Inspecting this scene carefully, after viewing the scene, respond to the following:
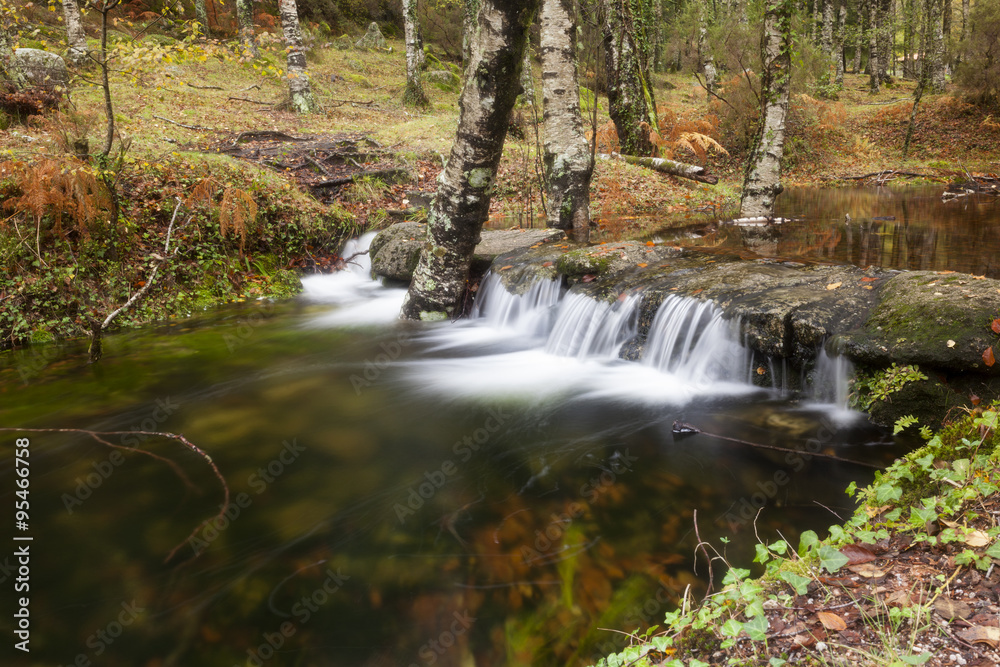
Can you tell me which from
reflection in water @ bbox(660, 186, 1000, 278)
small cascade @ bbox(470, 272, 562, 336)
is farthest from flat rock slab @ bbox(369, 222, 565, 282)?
reflection in water @ bbox(660, 186, 1000, 278)

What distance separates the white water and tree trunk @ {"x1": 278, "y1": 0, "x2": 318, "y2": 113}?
11717 mm

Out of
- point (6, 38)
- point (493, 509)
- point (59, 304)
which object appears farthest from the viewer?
point (6, 38)

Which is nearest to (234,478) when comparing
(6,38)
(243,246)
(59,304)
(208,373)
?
(208,373)

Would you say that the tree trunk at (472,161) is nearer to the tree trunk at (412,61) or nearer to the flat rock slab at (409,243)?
the flat rock slab at (409,243)

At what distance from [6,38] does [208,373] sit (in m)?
12.8

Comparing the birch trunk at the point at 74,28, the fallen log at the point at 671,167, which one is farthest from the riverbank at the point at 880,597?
the birch trunk at the point at 74,28

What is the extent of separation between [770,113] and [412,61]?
13.8 meters

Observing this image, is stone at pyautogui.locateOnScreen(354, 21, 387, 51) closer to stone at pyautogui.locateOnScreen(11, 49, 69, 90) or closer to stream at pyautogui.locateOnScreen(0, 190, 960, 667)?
stone at pyautogui.locateOnScreen(11, 49, 69, 90)

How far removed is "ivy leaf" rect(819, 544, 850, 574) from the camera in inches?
73.8

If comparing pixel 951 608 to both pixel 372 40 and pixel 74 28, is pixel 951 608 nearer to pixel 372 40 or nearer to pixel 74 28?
pixel 74 28

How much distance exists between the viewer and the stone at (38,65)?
1080 centimetres

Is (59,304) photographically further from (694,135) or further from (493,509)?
(694,135)

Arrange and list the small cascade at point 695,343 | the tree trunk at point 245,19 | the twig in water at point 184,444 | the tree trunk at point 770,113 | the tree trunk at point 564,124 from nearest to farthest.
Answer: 1. the twig in water at point 184,444
2. the small cascade at point 695,343
3. the tree trunk at point 564,124
4. the tree trunk at point 770,113
5. the tree trunk at point 245,19

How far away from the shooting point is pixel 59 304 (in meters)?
6.66
